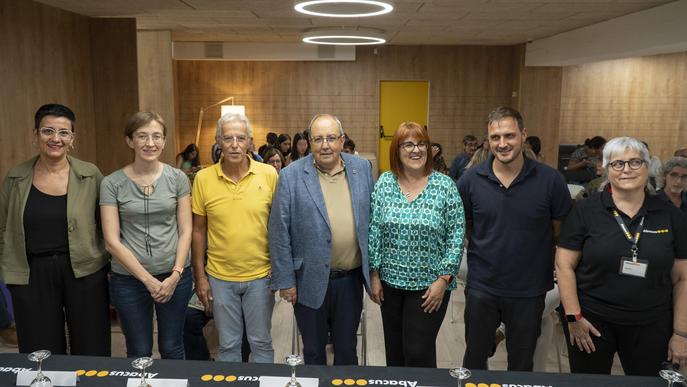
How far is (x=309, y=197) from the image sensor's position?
2.68 metres

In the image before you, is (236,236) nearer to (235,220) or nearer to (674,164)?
(235,220)

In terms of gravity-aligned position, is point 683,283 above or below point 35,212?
below

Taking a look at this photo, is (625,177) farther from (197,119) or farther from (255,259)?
(197,119)

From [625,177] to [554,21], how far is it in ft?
21.9

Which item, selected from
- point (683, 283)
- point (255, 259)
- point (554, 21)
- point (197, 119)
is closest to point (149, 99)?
point (197, 119)

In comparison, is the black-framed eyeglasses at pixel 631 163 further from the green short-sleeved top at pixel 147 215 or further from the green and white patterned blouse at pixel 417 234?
the green short-sleeved top at pixel 147 215

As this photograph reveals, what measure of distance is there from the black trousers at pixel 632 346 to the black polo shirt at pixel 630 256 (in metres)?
0.04

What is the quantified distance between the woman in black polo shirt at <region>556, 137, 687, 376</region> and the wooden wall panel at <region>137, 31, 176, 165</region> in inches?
298

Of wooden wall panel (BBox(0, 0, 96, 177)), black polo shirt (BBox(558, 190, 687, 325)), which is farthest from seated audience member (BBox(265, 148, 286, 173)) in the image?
black polo shirt (BBox(558, 190, 687, 325))

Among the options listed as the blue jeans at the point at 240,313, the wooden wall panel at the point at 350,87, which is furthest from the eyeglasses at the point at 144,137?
the wooden wall panel at the point at 350,87

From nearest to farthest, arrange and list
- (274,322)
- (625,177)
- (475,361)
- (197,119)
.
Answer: (625,177) < (475,361) < (274,322) < (197,119)

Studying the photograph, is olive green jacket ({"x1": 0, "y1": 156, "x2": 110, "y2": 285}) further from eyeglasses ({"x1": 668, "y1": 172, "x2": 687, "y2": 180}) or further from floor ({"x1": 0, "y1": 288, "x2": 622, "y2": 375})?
eyeglasses ({"x1": 668, "y1": 172, "x2": 687, "y2": 180})

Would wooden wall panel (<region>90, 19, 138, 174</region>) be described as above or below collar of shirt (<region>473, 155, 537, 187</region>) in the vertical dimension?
above

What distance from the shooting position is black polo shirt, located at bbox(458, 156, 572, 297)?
2.65m
